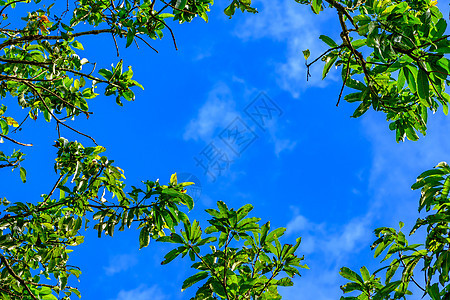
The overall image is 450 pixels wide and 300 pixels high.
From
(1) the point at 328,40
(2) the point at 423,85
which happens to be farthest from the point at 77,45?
(2) the point at 423,85

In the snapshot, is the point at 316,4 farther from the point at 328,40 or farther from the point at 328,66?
the point at 328,66

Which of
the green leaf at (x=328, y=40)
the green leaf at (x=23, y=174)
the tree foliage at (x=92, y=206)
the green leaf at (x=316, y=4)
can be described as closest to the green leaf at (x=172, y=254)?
the tree foliage at (x=92, y=206)

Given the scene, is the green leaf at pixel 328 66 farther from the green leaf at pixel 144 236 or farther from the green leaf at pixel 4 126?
the green leaf at pixel 4 126

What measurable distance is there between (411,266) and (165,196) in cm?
183

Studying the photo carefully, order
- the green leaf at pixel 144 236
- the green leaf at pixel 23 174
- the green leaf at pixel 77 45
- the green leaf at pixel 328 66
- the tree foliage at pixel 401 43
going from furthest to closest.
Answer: the green leaf at pixel 77 45
the green leaf at pixel 23 174
the green leaf at pixel 144 236
the green leaf at pixel 328 66
the tree foliage at pixel 401 43

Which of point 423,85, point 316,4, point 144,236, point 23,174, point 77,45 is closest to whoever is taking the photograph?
point 423,85

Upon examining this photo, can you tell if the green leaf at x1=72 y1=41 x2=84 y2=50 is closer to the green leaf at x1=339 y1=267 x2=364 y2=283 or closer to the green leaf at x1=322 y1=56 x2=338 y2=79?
the green leaf at x1=322 y1=56 x2=338 y2=79

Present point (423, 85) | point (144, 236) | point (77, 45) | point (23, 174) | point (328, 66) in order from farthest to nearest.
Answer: point (77, 45) < point (23, 174) < point (144, 236) < point (328, 66) < point (423, 85)

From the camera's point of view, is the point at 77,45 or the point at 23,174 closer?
the point at 23,174

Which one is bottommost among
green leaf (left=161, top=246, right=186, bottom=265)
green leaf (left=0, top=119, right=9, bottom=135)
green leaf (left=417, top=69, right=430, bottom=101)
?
green leaf (left=161, top=246, right=186, bottom=265)

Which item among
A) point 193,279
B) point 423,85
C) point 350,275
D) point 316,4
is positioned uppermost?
point 316,4

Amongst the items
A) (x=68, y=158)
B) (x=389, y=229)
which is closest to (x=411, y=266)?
(x=389, y=229)

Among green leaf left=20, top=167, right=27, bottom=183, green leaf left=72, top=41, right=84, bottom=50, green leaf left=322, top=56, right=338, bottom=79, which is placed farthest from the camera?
green leaf left=72, top=41, right=84, bottom=50

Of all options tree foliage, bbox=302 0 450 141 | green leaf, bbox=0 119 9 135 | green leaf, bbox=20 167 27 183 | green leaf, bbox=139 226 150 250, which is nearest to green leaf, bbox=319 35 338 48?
tree foliage, bbox=302 0 450 141
